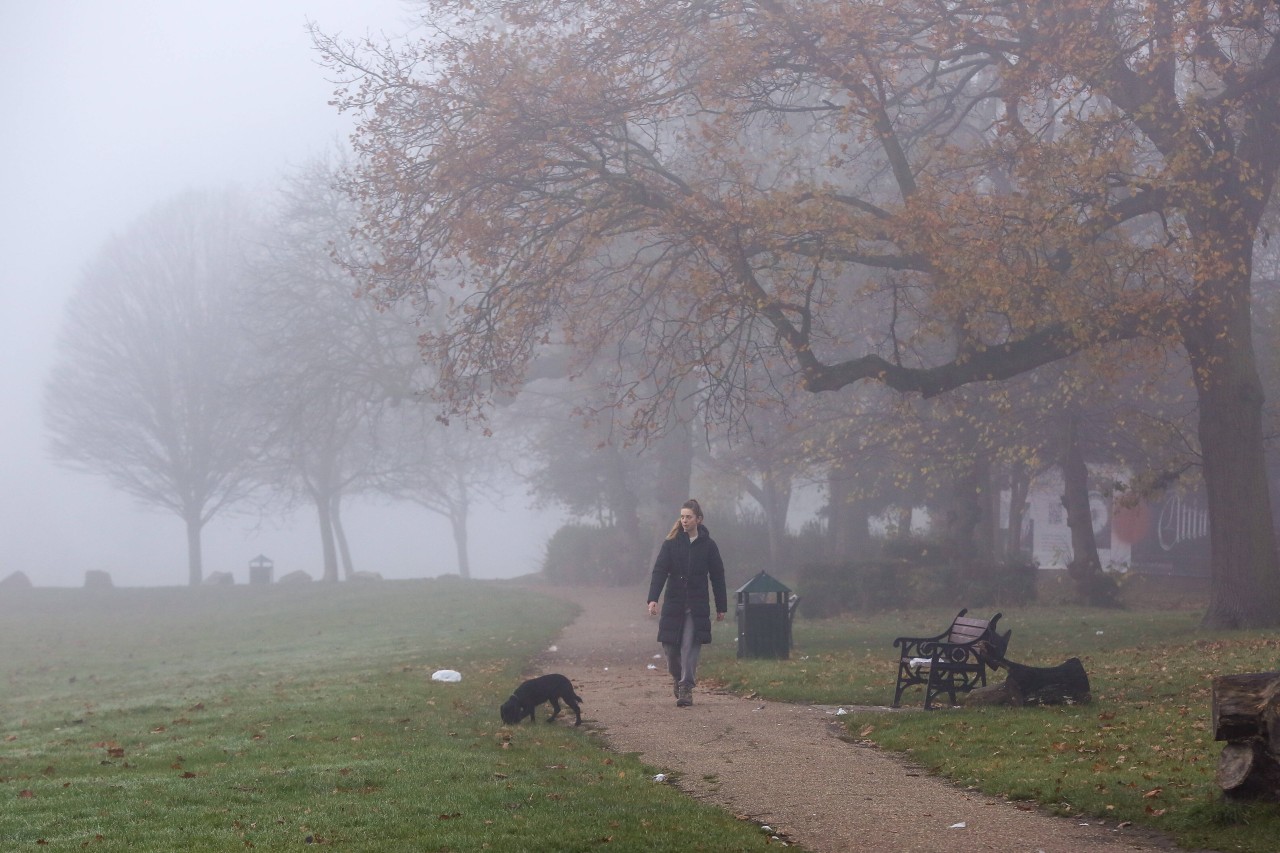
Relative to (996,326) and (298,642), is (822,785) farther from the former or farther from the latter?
(298,642)

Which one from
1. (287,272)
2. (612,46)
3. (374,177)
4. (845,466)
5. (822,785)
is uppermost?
(287,272)

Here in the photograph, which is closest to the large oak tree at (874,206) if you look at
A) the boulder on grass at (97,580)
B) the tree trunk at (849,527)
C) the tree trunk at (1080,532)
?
the tree trunk at (1080,532)

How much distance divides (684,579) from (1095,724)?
4.49 meters

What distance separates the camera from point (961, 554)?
27969mm

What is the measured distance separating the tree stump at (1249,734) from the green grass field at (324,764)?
107 inches

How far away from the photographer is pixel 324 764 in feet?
32.7

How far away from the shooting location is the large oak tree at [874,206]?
1686 cm

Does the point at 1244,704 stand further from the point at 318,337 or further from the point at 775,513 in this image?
the point at 318,337

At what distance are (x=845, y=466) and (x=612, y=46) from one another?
48.3ft

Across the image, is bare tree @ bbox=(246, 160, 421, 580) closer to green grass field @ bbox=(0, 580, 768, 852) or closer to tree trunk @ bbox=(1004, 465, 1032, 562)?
green grass field @ bbox=(0, 580, 768, 852)

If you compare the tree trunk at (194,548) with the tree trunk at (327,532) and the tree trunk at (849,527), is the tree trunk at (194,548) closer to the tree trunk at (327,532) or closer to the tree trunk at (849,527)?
the tree trunk at (327,532)

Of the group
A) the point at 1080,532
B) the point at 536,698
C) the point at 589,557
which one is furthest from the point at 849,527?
the point at 536,698

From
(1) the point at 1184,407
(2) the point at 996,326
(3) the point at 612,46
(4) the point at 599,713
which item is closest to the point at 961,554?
(1) the point at 1184,407

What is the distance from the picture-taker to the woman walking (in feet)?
44.4
